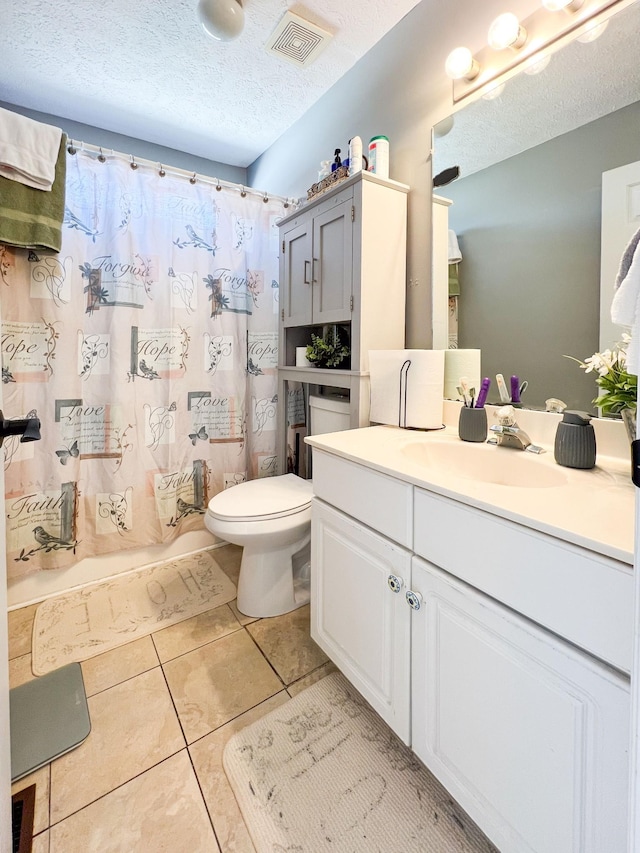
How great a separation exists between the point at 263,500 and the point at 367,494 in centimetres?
67

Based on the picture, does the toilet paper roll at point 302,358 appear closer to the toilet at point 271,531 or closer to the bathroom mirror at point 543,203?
the toilet at point 271,531

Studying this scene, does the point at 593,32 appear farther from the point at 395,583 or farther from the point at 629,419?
the point at 395,583

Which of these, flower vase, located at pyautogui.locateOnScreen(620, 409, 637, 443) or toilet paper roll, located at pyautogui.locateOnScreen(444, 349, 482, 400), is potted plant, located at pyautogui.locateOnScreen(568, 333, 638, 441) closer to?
flower vase, located at pyautogui.locateOnScreen(620, 409, 637, 443)

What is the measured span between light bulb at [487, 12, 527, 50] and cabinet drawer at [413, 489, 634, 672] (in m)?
1.35

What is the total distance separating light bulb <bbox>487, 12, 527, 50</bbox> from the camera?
3.86 feet

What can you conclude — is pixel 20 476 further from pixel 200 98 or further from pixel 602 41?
pixel 602 41

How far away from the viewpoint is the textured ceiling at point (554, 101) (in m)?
0.99

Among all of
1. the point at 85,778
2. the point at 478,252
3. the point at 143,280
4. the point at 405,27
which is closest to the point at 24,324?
the point at 143,280

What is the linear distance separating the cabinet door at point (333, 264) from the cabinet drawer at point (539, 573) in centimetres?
98

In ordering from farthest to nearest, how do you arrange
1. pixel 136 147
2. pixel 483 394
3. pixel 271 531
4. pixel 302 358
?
pixel 136 147
pixel 302 358
pixel 271 531
pixel 483 394

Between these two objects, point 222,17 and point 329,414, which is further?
point 329,414

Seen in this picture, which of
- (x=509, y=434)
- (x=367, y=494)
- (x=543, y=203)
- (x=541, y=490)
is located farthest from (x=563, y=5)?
(x=367, y=494)

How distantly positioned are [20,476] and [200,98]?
6.42 ft

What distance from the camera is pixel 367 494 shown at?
1.07 meters
